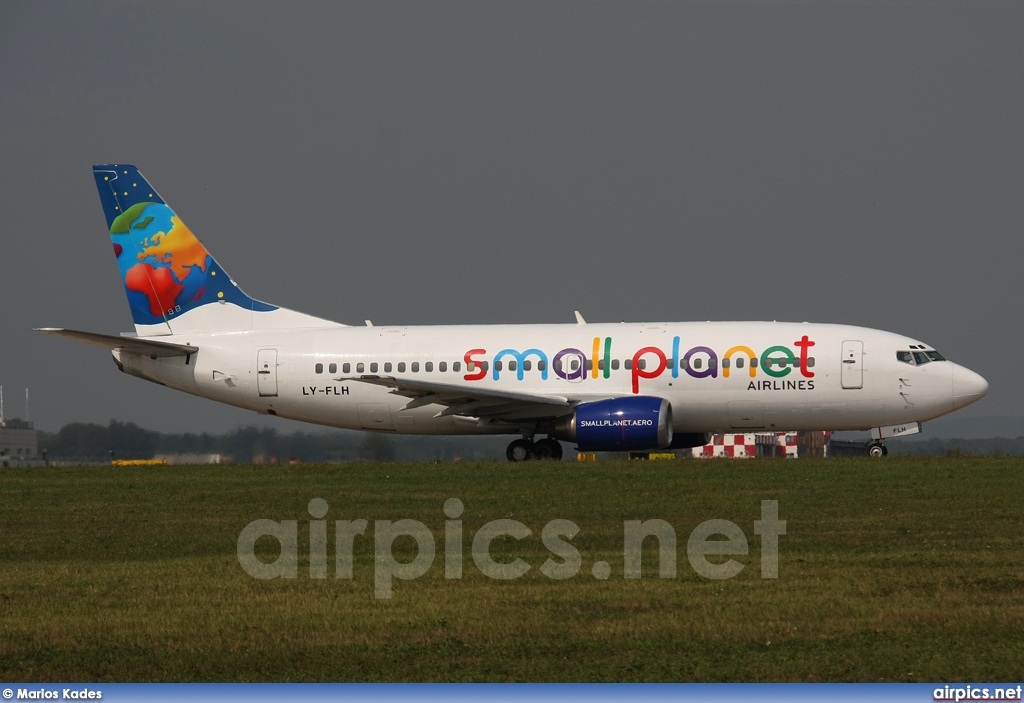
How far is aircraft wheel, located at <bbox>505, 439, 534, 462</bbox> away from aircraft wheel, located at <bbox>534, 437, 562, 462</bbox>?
0.54 ft

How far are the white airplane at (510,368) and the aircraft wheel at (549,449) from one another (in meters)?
0.03

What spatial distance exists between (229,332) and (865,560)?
72.5ft

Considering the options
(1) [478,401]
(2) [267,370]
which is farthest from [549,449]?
(2) [267,370]

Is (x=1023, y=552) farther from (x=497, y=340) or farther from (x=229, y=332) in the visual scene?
(x=229, y=332)

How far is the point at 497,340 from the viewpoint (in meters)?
31.1

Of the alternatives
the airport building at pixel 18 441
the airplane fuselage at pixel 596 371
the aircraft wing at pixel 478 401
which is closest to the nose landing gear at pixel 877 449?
the airplane fuselage at pixel 596 371

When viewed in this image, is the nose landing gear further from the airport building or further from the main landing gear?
the airport building

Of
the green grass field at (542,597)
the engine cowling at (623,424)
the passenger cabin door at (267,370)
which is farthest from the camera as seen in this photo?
the passenger cabin door at (267,370)

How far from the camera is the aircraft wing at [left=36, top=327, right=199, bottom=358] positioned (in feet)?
98.9

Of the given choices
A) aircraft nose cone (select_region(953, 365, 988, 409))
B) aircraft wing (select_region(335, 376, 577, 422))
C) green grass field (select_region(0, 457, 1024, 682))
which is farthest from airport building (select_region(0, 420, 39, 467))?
aircraft nose cone (select_region(953, 365, 988, 409))

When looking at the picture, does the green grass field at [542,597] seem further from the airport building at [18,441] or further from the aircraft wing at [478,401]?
the airport building at [18,441]

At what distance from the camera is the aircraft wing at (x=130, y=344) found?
98.9 feet

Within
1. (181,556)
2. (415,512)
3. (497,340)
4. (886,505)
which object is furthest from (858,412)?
Result: (181,556)

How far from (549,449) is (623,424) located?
2.94m
